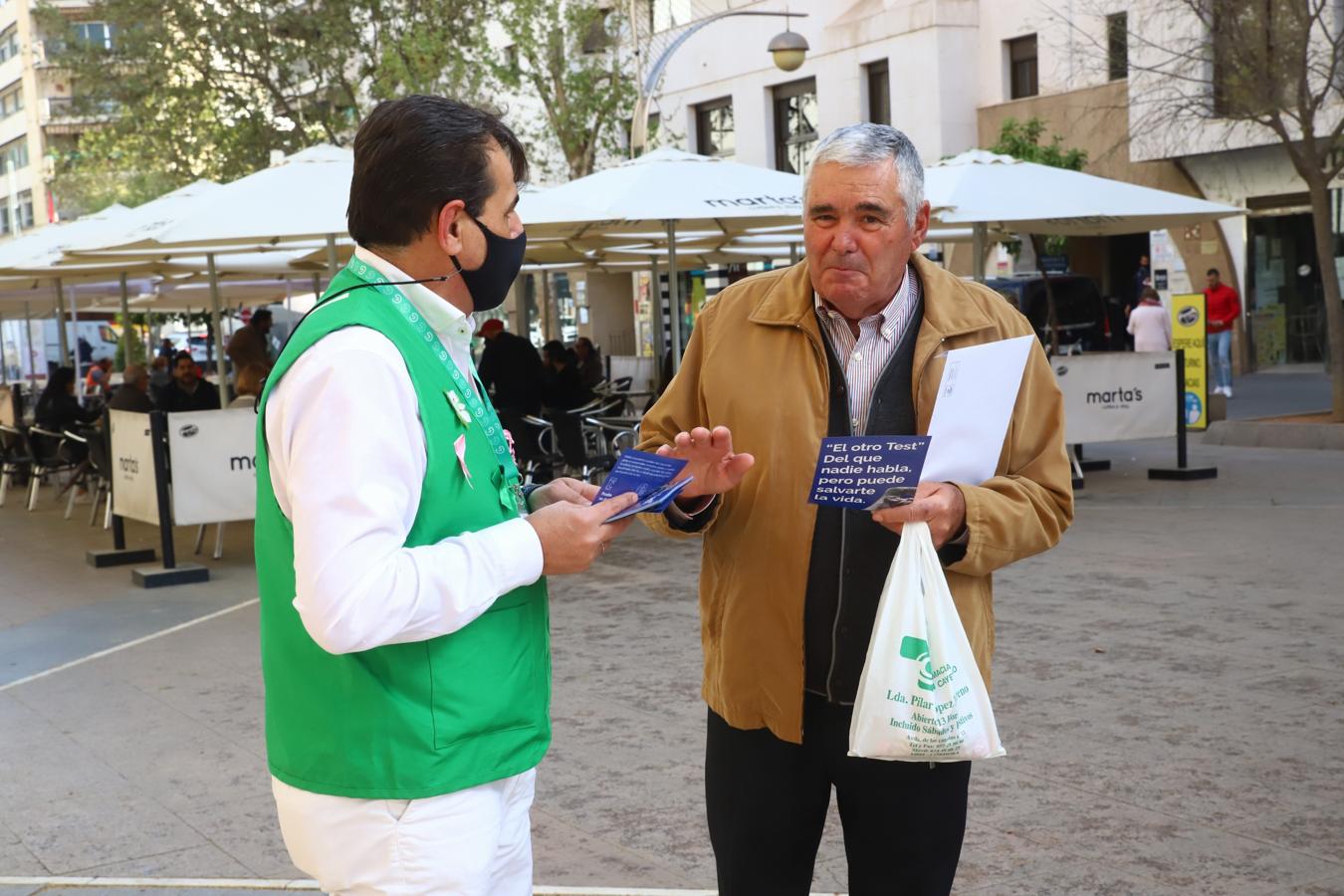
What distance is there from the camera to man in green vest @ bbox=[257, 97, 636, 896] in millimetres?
2045

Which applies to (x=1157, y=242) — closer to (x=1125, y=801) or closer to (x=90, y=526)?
(x=90, y=526)

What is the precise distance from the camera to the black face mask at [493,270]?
234 centimetres

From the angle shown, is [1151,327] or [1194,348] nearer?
[1194,348]

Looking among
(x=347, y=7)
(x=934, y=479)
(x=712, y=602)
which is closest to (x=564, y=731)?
(x=712, y=602)

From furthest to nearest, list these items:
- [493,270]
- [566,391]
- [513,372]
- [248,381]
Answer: [566,391]
[513,372]
[248,381]
[493,270]

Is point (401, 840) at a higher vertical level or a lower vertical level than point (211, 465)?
higher

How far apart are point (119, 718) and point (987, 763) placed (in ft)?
12.3

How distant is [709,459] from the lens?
2740 mm

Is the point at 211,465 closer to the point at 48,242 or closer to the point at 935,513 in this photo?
the point at 48,242

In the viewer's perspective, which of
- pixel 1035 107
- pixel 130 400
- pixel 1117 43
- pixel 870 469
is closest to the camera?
pixel 870 469

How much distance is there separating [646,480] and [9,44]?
309 feet

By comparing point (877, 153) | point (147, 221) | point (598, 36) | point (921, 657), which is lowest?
point (921, 657)

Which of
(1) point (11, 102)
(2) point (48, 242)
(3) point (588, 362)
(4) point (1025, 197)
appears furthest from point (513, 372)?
(1) point (11, 102)

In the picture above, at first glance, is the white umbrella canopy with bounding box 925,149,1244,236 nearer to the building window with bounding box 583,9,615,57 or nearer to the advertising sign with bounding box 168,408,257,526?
the advertising sign with bounding box 168,408,257,526
